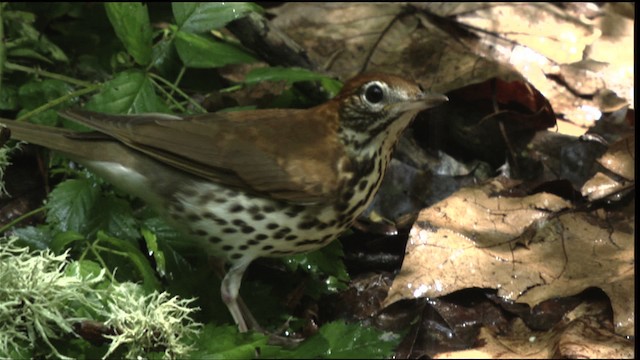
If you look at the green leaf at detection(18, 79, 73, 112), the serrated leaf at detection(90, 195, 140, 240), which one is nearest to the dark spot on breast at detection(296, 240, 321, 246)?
the serrated leaf at detection(90, 195, 140, 240)

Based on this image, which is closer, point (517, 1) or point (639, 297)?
point (639, 297)

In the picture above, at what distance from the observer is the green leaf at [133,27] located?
4215 mm

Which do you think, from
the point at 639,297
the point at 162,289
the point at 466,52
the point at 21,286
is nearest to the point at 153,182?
the point at 162,289

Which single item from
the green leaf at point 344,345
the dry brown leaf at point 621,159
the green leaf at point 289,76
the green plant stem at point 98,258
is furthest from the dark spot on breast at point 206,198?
the dry brown leaf at point 621,159

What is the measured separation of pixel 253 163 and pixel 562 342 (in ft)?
3.92

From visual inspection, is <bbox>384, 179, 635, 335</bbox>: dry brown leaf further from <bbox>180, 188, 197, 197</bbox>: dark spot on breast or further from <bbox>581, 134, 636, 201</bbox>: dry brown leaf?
<bbox>180, 188, 197, 197</bbox>: dark spot on breast

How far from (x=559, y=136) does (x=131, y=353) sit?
242 centimetres

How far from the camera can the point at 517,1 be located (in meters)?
5.68

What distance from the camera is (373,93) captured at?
3.54 metres

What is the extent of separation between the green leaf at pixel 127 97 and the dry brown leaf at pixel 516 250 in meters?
1.14

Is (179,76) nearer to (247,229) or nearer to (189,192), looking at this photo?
(189,192)

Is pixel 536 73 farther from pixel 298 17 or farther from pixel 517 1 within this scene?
pixel 298 17

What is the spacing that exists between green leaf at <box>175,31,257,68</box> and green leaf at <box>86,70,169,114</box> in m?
0.23

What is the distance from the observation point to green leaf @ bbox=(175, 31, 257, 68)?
4352mm
